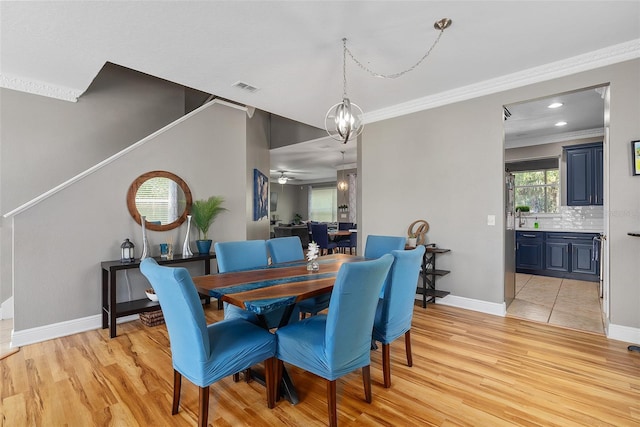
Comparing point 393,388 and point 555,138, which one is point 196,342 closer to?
point 393,388

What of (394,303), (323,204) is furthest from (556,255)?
(323,204)

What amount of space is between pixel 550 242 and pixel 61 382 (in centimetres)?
703

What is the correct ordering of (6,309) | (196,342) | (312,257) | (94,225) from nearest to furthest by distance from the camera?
(196,342), (312,257), (94,225), (6,309)

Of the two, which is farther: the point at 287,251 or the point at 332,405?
the point at 287,251

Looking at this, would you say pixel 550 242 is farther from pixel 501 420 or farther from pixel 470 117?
pixel 501 420

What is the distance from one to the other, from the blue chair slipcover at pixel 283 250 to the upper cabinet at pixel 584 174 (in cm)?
525

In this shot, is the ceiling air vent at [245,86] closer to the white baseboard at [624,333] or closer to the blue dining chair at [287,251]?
the blue dining chair at [287,251]

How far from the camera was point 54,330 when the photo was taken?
301 centimetres

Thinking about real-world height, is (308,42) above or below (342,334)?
above

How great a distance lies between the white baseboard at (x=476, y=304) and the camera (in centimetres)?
357

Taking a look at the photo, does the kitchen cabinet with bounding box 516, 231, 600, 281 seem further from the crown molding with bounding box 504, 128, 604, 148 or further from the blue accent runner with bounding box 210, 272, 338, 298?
the blue accent runner with bounding box 210, 272, 338, 298

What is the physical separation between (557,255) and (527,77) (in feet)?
12.3

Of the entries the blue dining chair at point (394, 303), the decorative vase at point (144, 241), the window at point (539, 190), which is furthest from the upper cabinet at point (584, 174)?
the decorative vase at point (144, 241)

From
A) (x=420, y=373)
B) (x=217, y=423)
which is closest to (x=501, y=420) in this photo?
(x=420, y=373)
